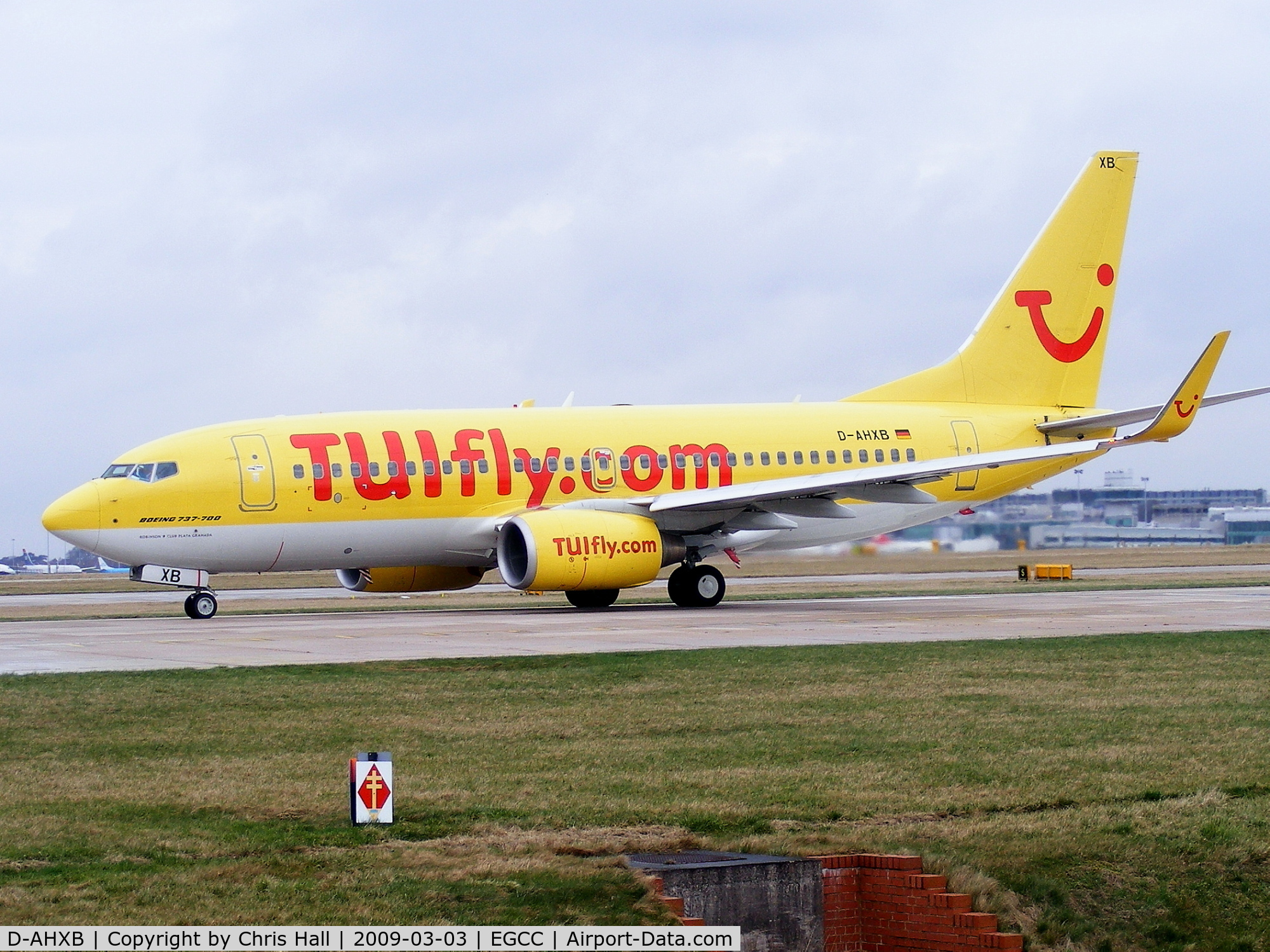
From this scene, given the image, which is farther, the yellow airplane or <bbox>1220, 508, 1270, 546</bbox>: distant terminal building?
<bbox>1220, 508, 1270, 546</bbox>: distant terminal building

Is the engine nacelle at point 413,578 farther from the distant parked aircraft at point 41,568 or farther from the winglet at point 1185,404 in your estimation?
the distant parked aircraft at point 41,568

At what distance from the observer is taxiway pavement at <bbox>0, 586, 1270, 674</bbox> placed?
21.2 m

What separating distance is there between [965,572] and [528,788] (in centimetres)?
4749

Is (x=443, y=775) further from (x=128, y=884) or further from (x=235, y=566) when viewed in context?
(x=235, y=566)

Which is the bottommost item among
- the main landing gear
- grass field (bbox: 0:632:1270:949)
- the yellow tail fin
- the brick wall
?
the brick wall

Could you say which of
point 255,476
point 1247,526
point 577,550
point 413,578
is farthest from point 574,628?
point 1247,526

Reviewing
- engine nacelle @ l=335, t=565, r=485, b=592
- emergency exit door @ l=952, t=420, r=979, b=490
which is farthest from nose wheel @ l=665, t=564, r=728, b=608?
emergency exit door @ l=952, t=420, r=979, b=490

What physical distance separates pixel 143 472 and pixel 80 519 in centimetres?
137

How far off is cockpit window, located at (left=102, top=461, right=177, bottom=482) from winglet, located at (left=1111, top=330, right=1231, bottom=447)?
17.7 metres

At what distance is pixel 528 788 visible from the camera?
11352 mm

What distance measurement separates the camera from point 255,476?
2938 centimetres

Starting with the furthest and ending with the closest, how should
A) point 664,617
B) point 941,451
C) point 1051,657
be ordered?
point 941,451, point 664,617, point 1051,657

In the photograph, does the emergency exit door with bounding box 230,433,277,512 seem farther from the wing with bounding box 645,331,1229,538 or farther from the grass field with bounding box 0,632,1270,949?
the grass field with bounding box 0,632,1270,949

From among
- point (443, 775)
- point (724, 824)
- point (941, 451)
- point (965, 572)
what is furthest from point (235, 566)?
point (965, 572)
